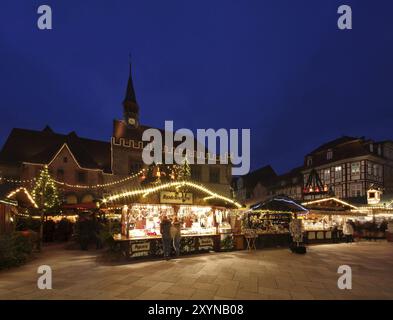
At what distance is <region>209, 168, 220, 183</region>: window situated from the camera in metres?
36.5

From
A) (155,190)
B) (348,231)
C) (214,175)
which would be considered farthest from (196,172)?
(155,190)

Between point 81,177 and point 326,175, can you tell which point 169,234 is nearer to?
point 81,177

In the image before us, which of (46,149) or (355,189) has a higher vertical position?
(46,149)

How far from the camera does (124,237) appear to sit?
42.1 feet

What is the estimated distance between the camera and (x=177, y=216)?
47.2ft

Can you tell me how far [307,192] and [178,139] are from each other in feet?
53.2

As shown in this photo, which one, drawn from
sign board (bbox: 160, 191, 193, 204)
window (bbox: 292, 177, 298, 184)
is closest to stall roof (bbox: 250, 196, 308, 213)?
sign board (bbox: 160, 191, 193, 204)

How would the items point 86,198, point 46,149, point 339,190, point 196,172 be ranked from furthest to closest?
point 339,190 < point 196,172 < point 46,149 < point 86,198

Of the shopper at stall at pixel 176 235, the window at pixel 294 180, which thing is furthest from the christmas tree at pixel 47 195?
the window at pixel 294 180

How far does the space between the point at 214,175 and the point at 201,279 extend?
28.3 m

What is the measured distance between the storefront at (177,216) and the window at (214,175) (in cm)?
1905

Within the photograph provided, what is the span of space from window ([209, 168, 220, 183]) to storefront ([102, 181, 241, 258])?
62.5ft

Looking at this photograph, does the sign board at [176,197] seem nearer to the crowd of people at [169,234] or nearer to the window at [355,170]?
the crowd of people at [169,234]
